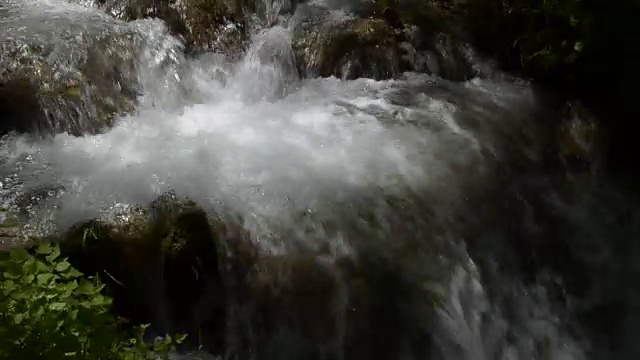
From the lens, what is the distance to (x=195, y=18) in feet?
17.9

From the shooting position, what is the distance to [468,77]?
5316 mm

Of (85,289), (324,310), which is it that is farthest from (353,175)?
(85,289)

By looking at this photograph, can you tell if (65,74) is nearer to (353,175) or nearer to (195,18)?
(195,18)

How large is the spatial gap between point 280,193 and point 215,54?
184 centimetres

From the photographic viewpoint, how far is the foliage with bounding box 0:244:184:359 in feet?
6.88

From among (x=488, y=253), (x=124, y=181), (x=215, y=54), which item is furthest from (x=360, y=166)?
(x=215, y=54)

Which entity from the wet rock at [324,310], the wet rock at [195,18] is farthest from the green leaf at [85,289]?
the wet rock at [195,18]

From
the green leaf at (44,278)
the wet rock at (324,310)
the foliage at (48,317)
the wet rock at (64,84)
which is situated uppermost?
the green leaf at (44,278)

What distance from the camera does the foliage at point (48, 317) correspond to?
2098mm

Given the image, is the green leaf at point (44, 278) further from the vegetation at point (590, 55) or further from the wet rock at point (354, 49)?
the vegetation at point (590, 55)

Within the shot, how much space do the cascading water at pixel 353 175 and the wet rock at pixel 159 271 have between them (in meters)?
0.17

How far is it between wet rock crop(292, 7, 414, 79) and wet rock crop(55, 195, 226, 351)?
2156 mm

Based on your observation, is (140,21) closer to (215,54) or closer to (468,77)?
(215,54)

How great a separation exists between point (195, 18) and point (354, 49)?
50.3 inches
